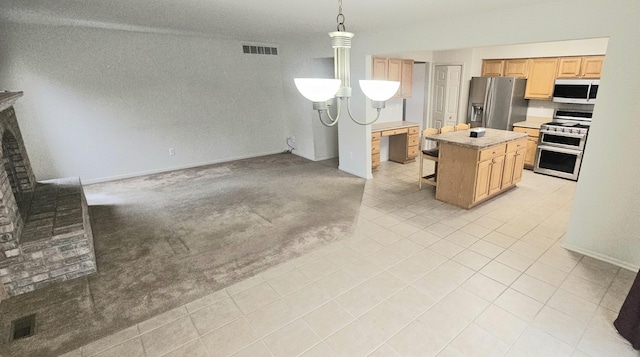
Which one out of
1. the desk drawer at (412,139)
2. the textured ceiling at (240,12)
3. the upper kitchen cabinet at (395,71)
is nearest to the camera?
the textured ceiling at (240,12)

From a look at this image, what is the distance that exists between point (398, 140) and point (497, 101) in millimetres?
1930

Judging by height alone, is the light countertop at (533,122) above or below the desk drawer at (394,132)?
above

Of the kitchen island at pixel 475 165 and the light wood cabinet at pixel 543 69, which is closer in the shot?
the kitchen island at pixel 475 165

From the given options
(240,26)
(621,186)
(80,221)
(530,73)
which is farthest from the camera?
(530,73)

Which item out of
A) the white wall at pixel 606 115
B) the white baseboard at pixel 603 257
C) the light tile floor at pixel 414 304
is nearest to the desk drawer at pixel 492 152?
the light tile floor at pixel 414 304

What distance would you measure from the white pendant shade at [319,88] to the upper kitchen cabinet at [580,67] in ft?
17.6

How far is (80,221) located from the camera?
293cm

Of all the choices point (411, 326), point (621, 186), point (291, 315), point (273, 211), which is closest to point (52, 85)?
point (273, 211)

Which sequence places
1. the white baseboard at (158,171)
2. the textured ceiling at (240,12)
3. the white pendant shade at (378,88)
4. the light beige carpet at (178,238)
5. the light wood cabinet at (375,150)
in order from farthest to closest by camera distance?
the light wood cabinet at (375,150), the white baseboard at (158,171), the textured ceiling at (240,12), the light beige carpet at (178,238), the white pendant shade at (378,88)

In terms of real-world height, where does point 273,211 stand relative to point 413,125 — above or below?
below

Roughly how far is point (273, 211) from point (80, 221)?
210cm

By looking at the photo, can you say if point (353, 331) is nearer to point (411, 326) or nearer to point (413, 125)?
point (411, 326)

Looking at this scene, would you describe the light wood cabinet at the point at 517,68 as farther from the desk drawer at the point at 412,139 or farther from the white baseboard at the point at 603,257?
the white baseboard at the point at 603,257

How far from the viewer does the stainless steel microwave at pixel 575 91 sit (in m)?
4.78
